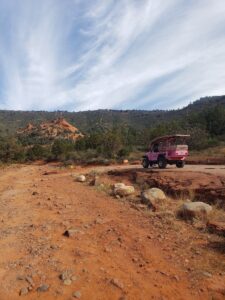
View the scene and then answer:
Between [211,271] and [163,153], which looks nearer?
[211,271]

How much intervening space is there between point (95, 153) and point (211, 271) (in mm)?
36210

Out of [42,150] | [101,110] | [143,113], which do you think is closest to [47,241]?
[42,150]

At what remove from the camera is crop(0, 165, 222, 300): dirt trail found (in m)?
5.37

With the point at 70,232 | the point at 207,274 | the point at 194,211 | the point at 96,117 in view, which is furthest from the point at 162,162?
the point at 96,117

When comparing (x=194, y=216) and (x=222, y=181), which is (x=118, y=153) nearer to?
(x=222, y=181)

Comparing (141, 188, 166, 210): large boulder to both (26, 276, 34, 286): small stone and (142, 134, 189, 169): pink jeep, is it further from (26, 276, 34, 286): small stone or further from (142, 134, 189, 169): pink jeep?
(142, 134, 189, 169): pink jeep

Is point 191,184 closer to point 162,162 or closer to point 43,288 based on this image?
point 162,162

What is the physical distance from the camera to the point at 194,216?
29.5 feet

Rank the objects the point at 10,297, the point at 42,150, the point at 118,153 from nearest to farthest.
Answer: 1. the point at 10,297
2. the point at 118,153
3. the point at 42,150

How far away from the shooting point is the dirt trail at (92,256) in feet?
17.6

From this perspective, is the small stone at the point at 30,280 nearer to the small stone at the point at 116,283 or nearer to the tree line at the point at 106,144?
the small stone at the point at 116,283

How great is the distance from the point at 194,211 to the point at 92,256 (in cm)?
351

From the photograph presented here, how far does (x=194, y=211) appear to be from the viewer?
356 inches

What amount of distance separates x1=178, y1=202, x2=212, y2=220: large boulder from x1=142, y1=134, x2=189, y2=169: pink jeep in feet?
33.4
